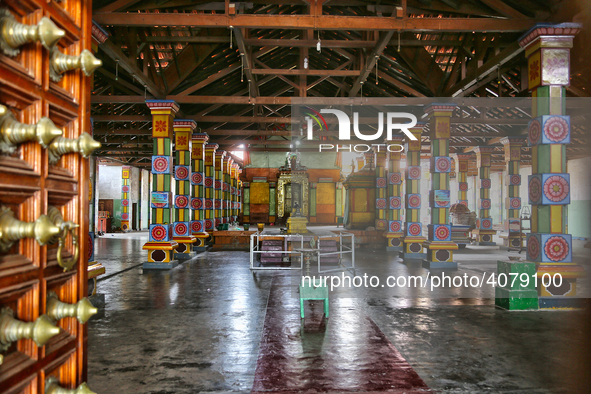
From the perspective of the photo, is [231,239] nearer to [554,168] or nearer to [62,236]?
[554,168]

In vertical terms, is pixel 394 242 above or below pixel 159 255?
below

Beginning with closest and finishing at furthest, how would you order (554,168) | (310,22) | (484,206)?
(554,168)
(310,22)
(484,206)

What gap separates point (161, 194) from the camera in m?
9.49

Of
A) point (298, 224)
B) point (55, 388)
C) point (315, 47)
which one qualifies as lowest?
point (298, 224)

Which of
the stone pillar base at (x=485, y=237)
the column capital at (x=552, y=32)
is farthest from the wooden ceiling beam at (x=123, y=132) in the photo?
the stone pillar base at (x=485, y=237)

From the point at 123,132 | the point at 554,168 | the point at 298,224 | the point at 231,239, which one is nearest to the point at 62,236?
the point at 554,168

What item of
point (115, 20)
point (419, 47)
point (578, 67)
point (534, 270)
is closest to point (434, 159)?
point (419, 47)

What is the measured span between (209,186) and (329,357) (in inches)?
453

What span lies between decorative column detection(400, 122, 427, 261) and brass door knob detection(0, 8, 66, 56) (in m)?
11.3

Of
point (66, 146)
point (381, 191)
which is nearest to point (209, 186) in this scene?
point (381, 191)

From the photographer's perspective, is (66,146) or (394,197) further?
(394,197)

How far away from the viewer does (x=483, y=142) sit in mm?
17031

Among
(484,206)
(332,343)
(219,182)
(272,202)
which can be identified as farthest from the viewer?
(272,202)

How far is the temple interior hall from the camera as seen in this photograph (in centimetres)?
116
